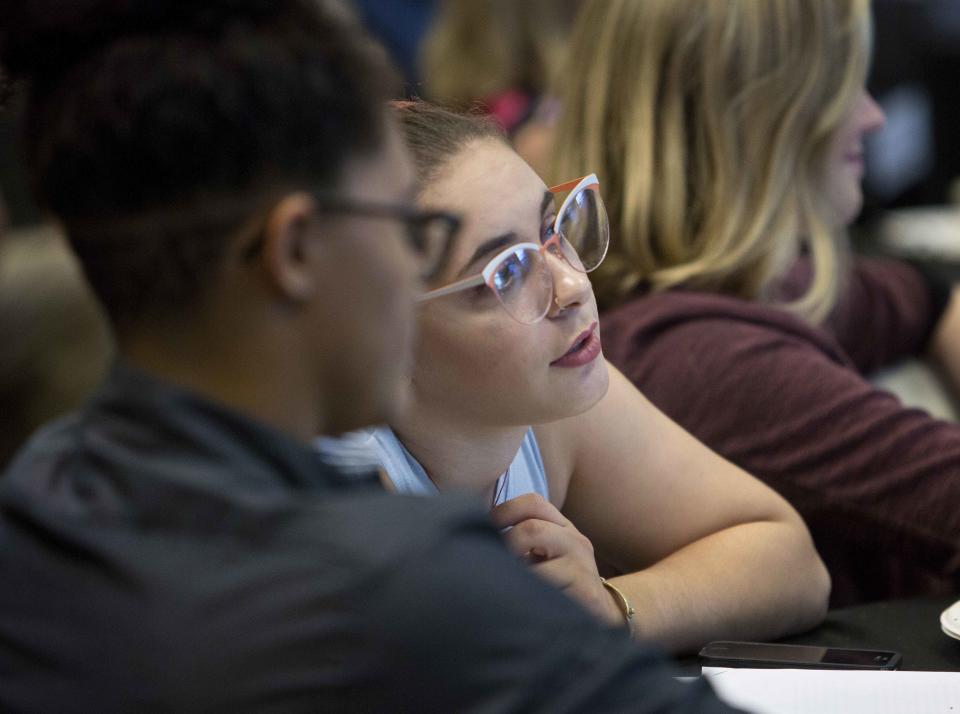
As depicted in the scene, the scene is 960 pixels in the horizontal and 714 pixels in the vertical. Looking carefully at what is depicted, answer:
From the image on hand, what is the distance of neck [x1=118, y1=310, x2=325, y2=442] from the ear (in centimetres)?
3

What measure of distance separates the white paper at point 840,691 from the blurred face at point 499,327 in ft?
0.94

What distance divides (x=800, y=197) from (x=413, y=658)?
4.33 ft

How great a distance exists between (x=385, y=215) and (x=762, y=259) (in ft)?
3.60

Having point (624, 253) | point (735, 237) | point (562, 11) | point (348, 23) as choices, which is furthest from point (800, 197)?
point (562, 11)

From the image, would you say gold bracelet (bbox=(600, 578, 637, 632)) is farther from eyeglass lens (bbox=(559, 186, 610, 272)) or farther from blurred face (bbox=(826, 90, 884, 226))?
blurred face (bbox=(826, 90, 884, 226))

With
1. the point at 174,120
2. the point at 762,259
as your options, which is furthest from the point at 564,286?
the point at 762,259

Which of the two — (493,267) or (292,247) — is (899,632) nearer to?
(493,267)

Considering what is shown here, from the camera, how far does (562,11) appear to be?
3590mm

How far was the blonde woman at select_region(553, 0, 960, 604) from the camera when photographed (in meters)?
1.51

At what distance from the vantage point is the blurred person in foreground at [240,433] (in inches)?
25.8

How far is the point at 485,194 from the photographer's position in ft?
3.78

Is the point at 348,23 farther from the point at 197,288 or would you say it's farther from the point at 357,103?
the point at 197,288

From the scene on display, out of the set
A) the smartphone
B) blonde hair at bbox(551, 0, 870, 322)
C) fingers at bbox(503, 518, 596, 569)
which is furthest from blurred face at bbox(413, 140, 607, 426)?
blonde hair at bbox(551, 0, 870, 322)

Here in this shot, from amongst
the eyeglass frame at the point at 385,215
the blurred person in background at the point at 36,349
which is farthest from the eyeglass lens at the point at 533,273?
the blurred person in background at the point at 36,349
